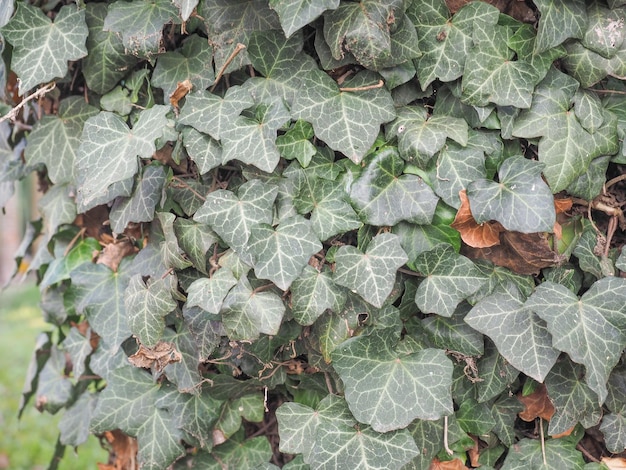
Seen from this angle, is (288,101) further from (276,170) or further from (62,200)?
(62,200)

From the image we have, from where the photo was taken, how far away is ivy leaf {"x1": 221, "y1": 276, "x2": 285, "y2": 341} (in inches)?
47.3

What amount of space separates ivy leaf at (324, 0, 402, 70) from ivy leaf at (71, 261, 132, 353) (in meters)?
0.73

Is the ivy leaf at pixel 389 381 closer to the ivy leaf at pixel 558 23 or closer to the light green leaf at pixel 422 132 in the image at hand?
the light green leaf at pixel 422 132

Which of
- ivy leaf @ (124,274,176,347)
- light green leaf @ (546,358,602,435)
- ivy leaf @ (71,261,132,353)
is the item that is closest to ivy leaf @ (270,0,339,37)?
ivy leaf @ (124,274,176,347)

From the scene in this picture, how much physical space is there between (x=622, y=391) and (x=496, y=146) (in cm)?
57

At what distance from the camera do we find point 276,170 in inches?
50.3

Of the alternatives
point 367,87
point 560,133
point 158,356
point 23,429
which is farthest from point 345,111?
point 23,429

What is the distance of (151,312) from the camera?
1.30m

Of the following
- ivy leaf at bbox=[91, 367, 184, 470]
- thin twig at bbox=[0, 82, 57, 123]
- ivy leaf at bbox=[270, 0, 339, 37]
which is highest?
ivy leaf at bbox=[270, 0, 339, 37]

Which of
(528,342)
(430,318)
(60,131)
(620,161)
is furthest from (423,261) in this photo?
(60,131)

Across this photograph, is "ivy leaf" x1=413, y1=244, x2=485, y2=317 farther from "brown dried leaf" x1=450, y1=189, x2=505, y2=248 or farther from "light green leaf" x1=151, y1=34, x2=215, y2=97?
"light green leaf" x1=151, y1=34, x2=215, y2=97

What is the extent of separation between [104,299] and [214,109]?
1.78 feet

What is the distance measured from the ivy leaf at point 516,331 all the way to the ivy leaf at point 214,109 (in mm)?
613

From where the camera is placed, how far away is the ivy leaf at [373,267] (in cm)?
117
